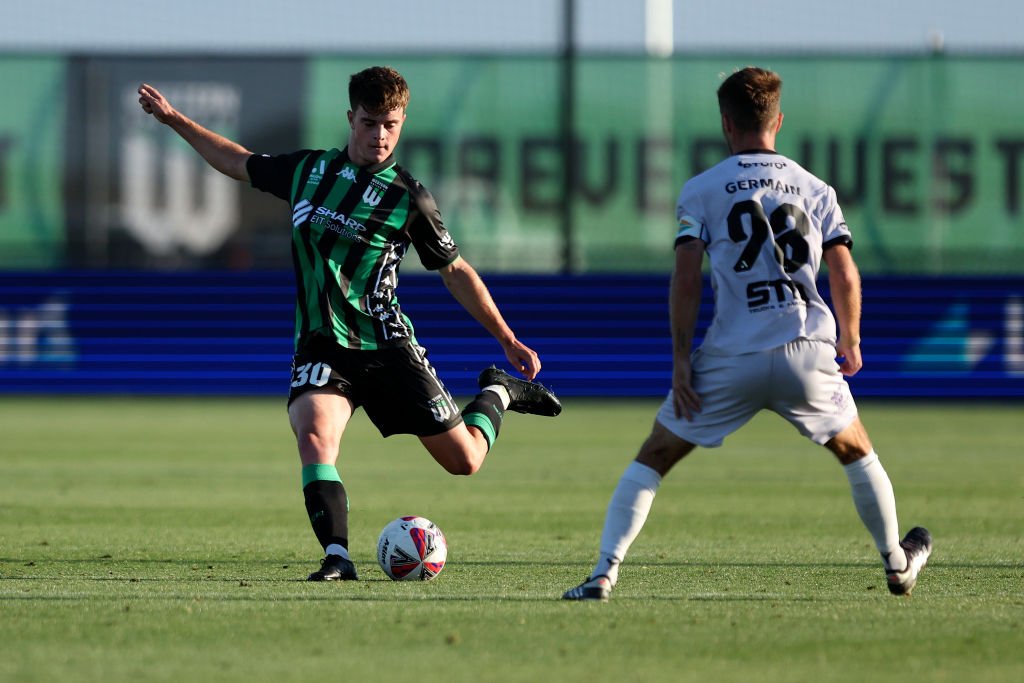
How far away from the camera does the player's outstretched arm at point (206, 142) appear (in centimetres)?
783

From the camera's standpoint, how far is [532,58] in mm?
21406

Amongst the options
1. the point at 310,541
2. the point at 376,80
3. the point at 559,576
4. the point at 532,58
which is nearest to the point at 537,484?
the point at 310,541

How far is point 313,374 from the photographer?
7527 mm

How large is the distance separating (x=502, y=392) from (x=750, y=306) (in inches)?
105

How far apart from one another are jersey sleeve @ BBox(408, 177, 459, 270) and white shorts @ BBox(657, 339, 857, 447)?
5.33 ft

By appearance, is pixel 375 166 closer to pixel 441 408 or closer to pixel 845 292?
pixel 441 408

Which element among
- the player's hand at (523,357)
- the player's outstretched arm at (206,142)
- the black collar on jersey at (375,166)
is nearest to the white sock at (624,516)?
the player's hand at (523,357)

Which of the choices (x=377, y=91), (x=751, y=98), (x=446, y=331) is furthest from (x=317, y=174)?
(x=446, y=331)

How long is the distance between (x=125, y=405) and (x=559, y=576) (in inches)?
615

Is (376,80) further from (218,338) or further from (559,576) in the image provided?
(218,338)

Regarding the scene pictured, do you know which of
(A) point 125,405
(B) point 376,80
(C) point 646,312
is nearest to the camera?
(B) point 376,80

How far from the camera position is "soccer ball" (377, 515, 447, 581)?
7.42 m

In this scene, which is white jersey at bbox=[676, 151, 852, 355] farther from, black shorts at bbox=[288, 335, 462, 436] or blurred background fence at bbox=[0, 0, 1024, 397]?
blurred background fence at bbox=[0, 0, 1024, 397]

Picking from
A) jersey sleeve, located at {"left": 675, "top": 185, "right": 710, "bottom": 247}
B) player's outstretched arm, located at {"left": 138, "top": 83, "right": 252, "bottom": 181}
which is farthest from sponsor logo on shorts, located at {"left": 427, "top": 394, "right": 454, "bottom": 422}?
jersey sleeve, located at {"left": 675, "top": 185, "right": 710, "bottom": 247}
